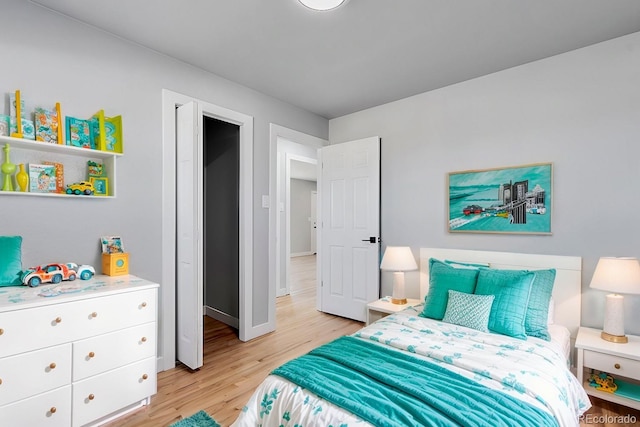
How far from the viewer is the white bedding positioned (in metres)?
1.32

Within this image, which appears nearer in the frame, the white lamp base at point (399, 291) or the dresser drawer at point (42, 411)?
the dresser drawer at point (42, 411)

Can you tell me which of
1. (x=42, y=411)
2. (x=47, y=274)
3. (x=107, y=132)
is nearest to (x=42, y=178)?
(x=107, y=132)

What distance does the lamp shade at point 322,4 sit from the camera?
1.89 m

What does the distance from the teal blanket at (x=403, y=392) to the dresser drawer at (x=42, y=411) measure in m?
1.21

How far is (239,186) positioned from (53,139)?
5.06 feet

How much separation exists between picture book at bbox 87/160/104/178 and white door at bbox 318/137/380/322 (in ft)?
8.05

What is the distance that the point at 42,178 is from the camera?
1.97m

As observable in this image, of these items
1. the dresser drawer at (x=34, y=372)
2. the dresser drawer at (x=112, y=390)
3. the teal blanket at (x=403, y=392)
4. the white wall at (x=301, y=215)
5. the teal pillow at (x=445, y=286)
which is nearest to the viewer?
the teal blanket at (x=403, y=392)

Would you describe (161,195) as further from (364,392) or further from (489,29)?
(489,29)

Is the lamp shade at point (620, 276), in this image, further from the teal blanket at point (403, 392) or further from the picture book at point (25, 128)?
the picture book at point (25, 128)

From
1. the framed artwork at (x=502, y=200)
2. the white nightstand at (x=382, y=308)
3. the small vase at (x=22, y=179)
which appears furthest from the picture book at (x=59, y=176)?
the framed artwork at (x=502, y=200)

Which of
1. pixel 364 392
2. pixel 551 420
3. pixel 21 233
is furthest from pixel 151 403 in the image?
pixel 551 420

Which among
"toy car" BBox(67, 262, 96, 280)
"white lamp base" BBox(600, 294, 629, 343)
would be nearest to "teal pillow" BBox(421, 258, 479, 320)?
"white lamp base" BBox(600, 294, 629, 343)

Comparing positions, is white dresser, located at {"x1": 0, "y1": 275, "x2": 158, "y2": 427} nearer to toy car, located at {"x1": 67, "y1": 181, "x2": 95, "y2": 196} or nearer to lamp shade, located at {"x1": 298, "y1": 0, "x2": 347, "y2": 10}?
toy car, located at {"x1": 67, "y1": 181, "x2": 95, "y2": 196}
